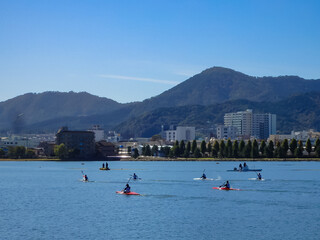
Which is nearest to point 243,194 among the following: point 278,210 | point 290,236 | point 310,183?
point 278,210

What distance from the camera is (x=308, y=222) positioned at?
57375mm

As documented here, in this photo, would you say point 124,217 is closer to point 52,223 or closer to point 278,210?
point 52,223

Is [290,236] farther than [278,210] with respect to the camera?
No

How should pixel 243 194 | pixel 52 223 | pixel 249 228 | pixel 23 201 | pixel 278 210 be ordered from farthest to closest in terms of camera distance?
1. pixel 243 194
2. pixel 23 201
3. pixel 278 210
4. pixel 52 223
5. pixel 249 228

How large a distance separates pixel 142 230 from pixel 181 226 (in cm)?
432

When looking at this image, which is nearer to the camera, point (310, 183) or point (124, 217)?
point (124, 217)

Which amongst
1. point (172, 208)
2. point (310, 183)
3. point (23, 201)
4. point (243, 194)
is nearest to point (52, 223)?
point (172, 208)

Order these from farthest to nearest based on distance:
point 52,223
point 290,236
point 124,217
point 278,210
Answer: point 278,210, point 124,217, point 52,223, point 290,236

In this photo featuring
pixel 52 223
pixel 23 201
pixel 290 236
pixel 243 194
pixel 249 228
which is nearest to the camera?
pixel 290 236

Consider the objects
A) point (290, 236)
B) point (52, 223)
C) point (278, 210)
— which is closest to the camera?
point (290, 236)

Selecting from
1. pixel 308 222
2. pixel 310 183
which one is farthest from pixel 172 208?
pixel 310 183

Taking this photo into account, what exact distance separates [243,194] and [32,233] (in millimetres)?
39660

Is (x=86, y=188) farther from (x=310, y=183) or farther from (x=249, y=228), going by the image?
(x=249, y=228)

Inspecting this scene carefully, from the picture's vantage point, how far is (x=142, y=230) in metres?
53.2
